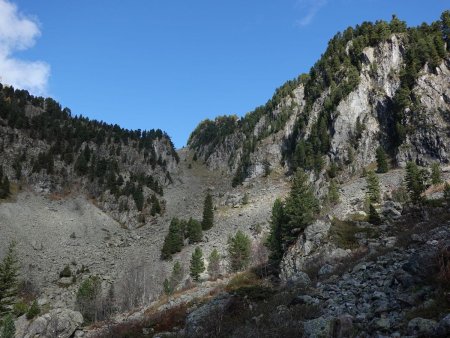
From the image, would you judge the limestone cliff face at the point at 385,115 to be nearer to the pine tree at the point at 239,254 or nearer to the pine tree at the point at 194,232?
the pine tree at the point at 194,232

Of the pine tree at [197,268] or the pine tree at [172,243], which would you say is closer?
the pine tree at [197,268]

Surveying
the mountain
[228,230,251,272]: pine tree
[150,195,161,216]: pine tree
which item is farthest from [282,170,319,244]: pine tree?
[150,195,161,216]: pine tree

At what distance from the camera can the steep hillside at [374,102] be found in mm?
121500

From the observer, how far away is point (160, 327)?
27.4 metres

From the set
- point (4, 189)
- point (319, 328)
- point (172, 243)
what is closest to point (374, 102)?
point (172, 243)

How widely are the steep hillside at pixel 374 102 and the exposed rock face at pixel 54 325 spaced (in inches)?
3930

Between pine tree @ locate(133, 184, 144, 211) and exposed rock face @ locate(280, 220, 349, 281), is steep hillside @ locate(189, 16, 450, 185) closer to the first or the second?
pine tree @ locate(133, 184, 144, 211)

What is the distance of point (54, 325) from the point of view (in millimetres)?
49031

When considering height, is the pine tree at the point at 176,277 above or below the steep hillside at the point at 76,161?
below

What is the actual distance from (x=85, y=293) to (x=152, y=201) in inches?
3265

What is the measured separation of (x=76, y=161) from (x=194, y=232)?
82.5 metres

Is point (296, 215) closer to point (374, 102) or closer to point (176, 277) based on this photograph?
point (176, 277)

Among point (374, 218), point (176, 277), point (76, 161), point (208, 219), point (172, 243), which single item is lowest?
point (176, 277)

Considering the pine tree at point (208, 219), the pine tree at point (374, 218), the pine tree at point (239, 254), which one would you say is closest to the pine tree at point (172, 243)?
the pine tree at point (208, 219)
